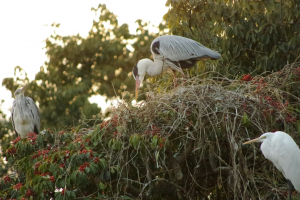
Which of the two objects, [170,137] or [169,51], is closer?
[170,137]

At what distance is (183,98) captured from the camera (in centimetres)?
413

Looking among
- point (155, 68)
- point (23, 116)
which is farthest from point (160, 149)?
point (23, 116)

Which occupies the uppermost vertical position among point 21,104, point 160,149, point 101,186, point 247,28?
point 247,28

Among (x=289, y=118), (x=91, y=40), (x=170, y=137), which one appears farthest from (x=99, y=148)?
(x=91, y=40)

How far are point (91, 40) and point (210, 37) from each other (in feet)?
16.0

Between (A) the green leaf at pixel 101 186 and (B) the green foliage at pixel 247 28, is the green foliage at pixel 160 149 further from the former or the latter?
(B) the green foliage at pixel 247 28

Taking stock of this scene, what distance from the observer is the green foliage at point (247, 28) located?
5.84 m

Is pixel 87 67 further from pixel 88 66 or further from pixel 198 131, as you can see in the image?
pixel 198 131

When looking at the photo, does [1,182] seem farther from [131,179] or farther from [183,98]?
[183,98]

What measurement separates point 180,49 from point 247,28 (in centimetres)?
96

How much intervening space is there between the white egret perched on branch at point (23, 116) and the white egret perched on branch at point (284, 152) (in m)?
3.54

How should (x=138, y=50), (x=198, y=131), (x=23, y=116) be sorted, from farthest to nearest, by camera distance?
(x=138, y=50)
(x=23, y=116)
(x=198, y=131)

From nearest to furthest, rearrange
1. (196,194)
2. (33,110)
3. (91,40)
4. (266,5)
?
(196,194) < (266,5) < (33,110) < (91,40)

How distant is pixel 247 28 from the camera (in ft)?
19.6
